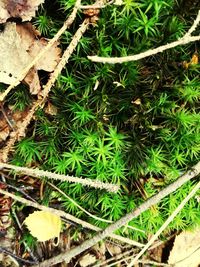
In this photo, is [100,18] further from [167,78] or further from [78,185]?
[78,185]

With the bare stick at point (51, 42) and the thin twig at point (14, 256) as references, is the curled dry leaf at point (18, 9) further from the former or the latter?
the thin twig at point (14, 256)

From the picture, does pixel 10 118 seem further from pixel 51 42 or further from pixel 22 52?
pixel 51 42

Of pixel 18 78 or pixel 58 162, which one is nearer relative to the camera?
pixel 18 78

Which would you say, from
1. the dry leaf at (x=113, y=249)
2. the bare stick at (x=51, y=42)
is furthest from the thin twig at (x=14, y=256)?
the bare stick at (x=51, y=42)

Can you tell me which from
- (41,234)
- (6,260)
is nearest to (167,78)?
(41,234)

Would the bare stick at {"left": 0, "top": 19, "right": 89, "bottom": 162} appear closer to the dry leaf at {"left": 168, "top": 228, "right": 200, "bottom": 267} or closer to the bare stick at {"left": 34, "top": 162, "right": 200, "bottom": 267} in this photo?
the bare stick at {"left": 34, "top": 162, "right": 200, "bottom": 267}
